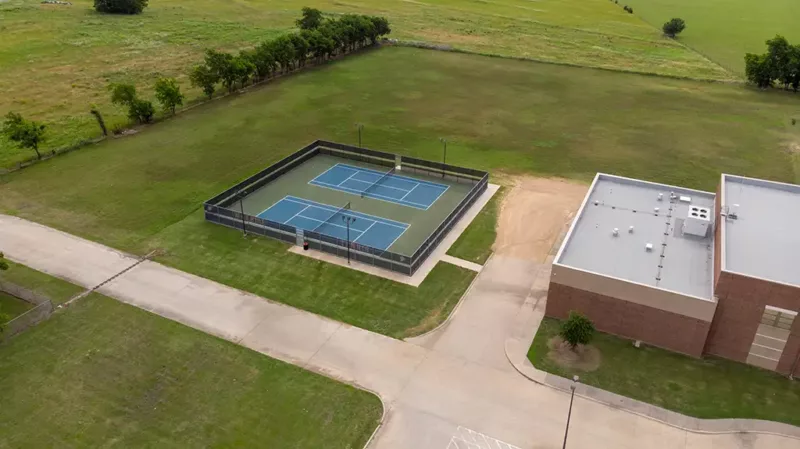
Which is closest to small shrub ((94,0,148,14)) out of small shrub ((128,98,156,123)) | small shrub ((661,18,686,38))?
small shrub ((128,98,156,123))

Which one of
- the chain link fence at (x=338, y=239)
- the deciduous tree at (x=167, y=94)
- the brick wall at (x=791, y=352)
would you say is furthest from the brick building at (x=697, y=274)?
the deciduous tree at (x=167, y=94)

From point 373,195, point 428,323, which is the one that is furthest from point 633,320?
point 373,195

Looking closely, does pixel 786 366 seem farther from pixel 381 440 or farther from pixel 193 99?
pixel 193 99

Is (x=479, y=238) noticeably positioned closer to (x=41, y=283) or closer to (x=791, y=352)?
(x=791, y=352)

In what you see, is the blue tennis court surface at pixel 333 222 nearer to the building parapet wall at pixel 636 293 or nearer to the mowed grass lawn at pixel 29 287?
the building parapet wall at pixel 636 293

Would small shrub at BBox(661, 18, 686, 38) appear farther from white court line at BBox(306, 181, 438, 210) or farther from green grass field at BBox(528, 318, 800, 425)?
green grass field at BBox(528, 318, 800, 425)

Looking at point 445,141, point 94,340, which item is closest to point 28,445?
point 94,340
